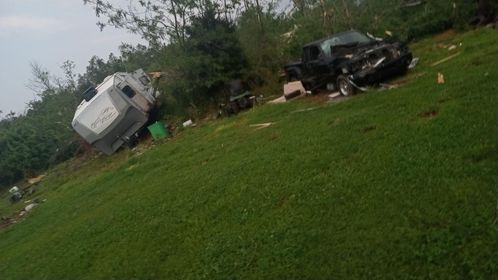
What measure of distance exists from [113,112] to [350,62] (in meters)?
11.0

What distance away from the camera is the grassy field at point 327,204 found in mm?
3982

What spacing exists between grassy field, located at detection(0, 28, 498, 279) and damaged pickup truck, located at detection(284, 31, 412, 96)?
52 centimetres

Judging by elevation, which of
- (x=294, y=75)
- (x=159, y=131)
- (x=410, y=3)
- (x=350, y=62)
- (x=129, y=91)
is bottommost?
(x=159, y=131)

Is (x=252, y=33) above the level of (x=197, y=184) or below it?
above

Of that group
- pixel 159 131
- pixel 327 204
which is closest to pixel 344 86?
pixel 327 204

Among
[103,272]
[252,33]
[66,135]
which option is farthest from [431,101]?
[66,135]

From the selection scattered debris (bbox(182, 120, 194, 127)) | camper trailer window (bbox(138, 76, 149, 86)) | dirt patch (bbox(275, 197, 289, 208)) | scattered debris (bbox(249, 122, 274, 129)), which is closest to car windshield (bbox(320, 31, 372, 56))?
scattered debris (bbox(249, 122, 274, 129))

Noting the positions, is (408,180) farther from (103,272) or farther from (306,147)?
(103,272)

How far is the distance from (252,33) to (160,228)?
13.1m

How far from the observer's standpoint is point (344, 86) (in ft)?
36.7

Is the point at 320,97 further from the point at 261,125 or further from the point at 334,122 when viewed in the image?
the point at 334,122

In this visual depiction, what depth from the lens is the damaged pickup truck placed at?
1052 cm

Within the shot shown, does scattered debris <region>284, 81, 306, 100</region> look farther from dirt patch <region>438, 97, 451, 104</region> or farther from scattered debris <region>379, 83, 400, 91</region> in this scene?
dirt patch <region>438, 97, 451, 104</region>

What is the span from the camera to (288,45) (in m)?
17.7
